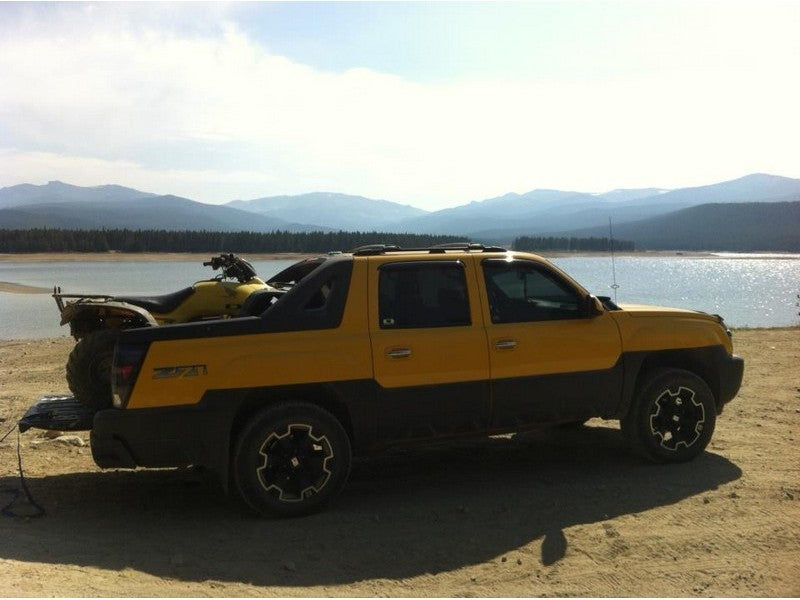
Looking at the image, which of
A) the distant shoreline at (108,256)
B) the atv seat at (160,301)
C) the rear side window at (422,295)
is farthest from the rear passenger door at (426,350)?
the distant shoreline at (108,256)

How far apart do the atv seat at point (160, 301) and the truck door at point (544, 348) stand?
3315mm

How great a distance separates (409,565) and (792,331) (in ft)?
44.6

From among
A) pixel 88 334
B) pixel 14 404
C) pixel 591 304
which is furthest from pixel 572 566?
pixel 14 404

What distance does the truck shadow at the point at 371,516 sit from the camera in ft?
12.9

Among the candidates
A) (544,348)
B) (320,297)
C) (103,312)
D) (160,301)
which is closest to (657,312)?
(544,348)

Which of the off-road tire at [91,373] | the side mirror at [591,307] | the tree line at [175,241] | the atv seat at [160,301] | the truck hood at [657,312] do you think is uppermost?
the tree line at [175,241]

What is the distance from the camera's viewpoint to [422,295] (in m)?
4.98

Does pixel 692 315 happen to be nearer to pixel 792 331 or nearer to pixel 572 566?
pixel 572 566

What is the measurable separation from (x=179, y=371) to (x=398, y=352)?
4.90 ft

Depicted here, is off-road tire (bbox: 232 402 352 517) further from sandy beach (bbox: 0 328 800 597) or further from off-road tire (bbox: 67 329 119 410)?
off-road tire (bbox: 67 329 119 410)

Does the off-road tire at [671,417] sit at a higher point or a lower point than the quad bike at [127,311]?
lower

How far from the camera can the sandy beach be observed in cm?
367

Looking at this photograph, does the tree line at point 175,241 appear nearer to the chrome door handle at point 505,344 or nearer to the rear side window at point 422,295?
the rear side window at point 422,295

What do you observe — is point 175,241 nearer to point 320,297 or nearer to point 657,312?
point 320,297
